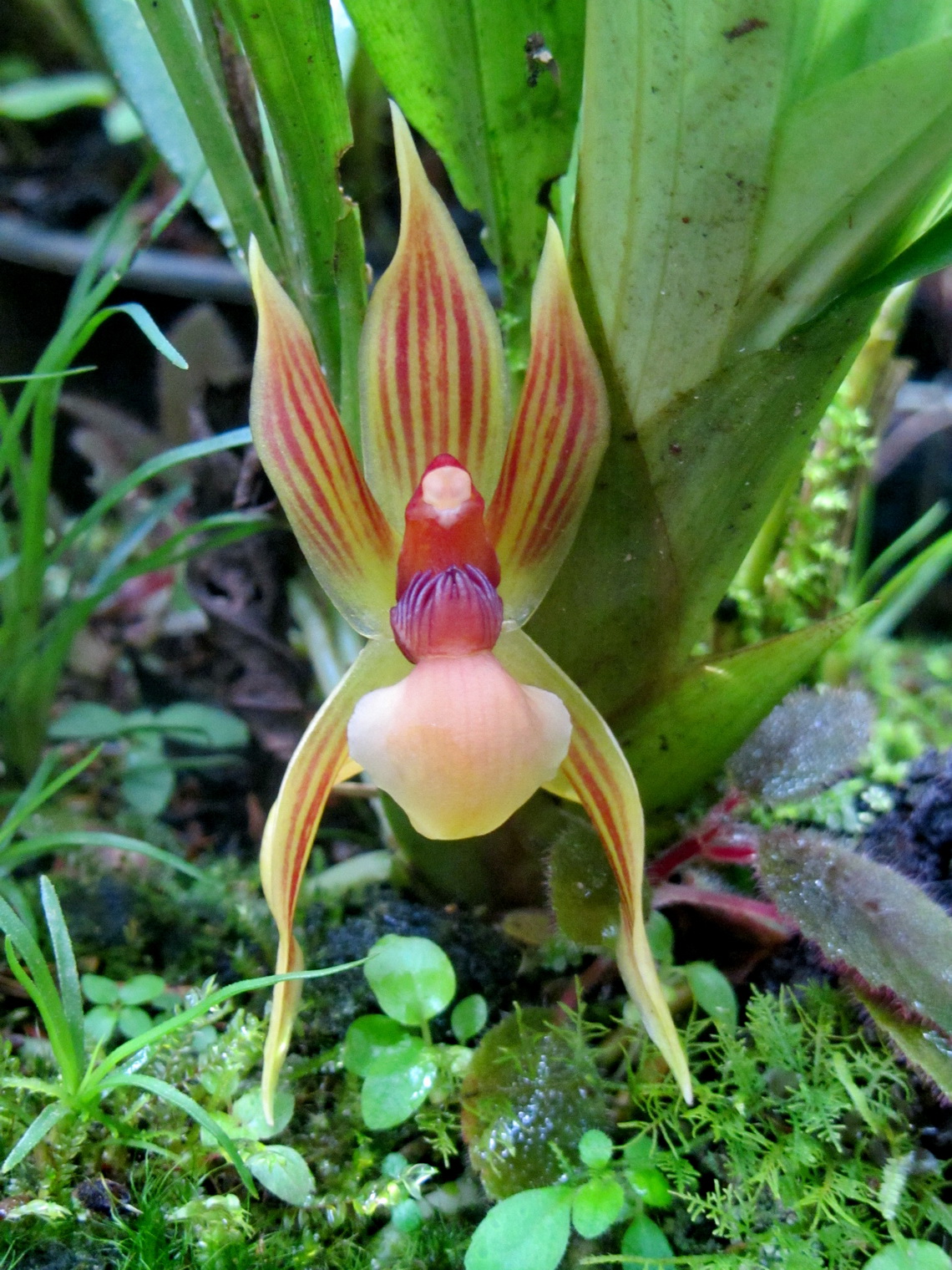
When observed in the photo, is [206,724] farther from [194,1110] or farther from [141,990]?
[194,1110]

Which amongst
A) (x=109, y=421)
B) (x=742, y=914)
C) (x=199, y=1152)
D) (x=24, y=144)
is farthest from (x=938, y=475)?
(x=24, y=144)

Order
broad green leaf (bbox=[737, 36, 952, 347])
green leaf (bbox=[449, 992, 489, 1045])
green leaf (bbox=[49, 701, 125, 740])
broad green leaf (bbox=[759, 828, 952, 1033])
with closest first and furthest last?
broad green leaf (bbox=[737, 36, 952, 347]) < broad green leaf (bbox=[759, 828, 952, 1033]) < green leaf (bbox=[449, 992, 489, 1045]) < green leaf (bbox=[49, 701, 125, 740])

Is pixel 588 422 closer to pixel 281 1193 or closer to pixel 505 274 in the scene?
pixel 505 274

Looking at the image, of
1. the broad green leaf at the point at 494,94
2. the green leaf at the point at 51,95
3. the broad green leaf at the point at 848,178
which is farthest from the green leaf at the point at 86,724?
the green leaf at the point at 51,95

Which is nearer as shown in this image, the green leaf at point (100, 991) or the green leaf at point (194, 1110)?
the green leaf at point (194, 1110)

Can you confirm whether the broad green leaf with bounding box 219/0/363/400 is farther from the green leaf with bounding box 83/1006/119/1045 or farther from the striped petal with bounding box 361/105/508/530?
the green leaf with bounding box 83/1006/119/1045

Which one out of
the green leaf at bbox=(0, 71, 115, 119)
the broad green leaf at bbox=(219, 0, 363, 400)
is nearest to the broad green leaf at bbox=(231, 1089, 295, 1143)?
the broad green leaf at bbox=(219, 0, 363, 400)

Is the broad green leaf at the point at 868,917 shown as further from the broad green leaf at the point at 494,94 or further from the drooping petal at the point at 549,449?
the broad green leaf at the point at 494,94
